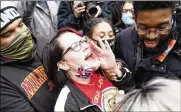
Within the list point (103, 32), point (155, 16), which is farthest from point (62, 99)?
point (103, 32)

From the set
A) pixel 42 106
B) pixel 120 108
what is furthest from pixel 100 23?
pixel 120 108

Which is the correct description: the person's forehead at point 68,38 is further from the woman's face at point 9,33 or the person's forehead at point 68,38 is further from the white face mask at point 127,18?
the white face mask at point 127,18

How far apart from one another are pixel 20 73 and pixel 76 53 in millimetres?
329

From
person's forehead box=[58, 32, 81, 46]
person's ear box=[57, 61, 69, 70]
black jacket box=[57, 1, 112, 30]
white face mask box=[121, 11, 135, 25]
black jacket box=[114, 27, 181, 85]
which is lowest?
white face mask box=[121, 11, 135, 25]

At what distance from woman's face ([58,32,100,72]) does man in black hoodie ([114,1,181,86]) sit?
243 mm

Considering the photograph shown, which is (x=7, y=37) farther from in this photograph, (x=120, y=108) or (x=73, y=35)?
(x=120, y=108)

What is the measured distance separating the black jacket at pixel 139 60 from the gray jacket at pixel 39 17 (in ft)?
3.13

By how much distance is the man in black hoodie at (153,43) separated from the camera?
5.87 feet

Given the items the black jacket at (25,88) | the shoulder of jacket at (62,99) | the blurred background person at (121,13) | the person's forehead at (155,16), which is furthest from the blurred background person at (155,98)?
the blurred background person at (121,13)

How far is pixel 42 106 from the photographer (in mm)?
1851

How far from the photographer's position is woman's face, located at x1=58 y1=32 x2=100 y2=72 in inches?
73.0

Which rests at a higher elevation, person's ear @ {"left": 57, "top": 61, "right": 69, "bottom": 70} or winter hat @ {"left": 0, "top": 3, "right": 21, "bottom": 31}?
winter hat @ {"left": 0, "top": 3, "right": 21, "bottom": 31}

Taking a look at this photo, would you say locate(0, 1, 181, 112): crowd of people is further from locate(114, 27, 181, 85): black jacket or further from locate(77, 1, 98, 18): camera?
locate(77, 1, 98, 18): camera

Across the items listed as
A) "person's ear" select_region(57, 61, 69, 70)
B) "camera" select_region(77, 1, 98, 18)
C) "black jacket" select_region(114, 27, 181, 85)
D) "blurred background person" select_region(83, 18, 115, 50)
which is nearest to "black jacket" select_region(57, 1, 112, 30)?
"camera" select_region(77, 1, 98, 18)
